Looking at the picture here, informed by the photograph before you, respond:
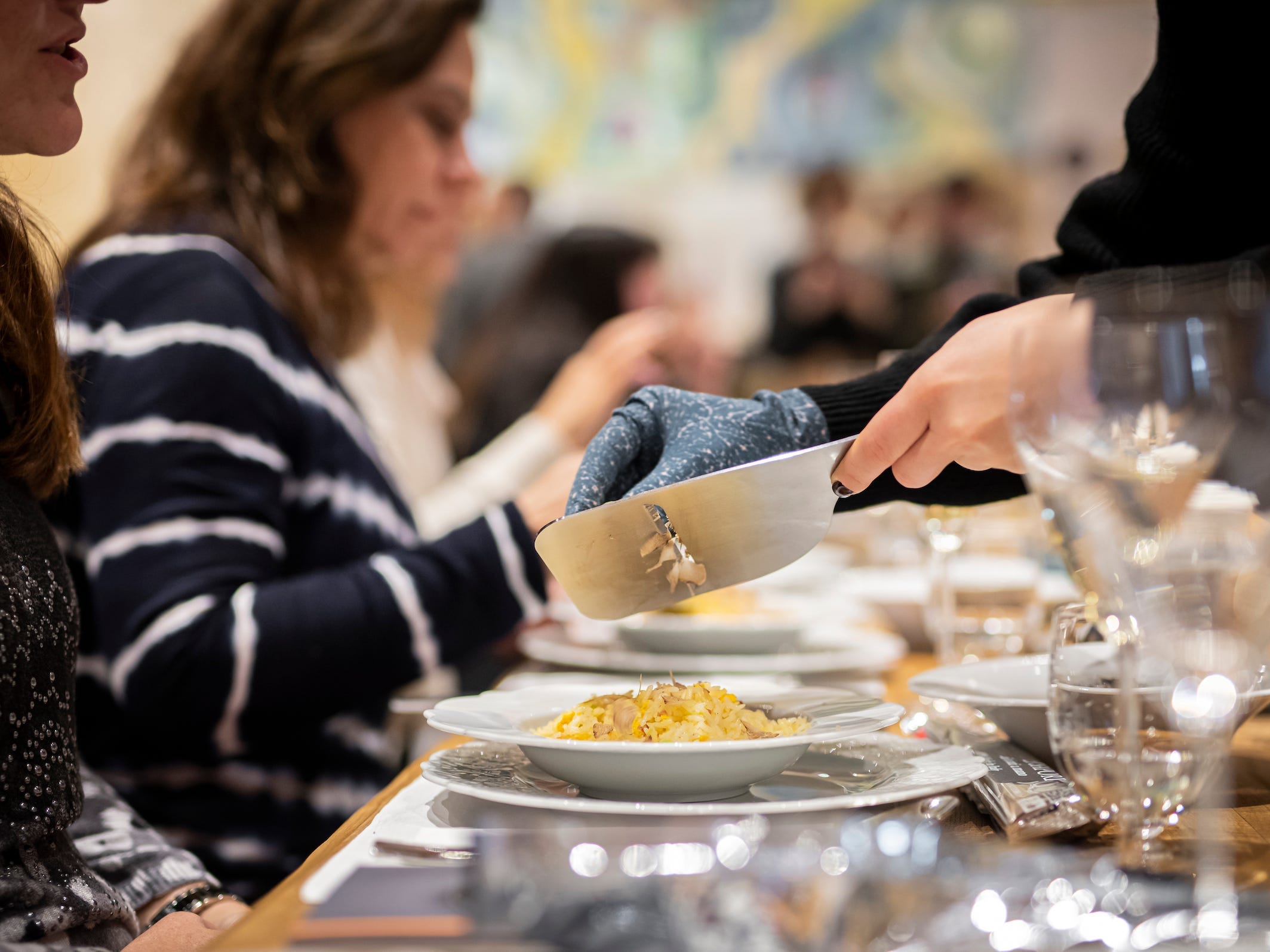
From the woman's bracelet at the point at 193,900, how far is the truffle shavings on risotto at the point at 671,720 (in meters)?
0.35

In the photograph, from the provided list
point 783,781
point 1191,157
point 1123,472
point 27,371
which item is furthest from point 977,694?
point 27,371

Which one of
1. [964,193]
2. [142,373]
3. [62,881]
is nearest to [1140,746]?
[62,881]

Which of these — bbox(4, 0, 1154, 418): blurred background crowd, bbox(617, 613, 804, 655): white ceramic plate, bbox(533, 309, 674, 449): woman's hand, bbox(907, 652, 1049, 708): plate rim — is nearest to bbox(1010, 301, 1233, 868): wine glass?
bbox(907, 652, 1049, 708): plate rim

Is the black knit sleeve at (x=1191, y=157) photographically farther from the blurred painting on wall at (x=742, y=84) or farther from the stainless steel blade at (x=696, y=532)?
the blurred painting on wall at (x=742, y=84)

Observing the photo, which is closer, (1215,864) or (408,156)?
(1215,864)

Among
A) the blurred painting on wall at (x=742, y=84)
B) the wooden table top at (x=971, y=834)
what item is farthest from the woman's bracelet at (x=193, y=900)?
the blurred painting on wall at (x=742, y=84)

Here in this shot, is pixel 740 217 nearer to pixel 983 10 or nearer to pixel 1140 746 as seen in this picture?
pixel 983 10

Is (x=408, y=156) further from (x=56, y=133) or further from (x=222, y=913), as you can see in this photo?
(x=222, y=913)

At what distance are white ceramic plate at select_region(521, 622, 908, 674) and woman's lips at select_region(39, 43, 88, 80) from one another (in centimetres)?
66

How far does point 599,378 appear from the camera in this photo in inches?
83.4

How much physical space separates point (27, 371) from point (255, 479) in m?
0.34

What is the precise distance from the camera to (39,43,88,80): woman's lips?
0.85 meters

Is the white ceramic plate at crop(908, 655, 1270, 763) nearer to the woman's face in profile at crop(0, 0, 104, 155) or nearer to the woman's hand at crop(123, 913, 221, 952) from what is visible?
the woman's hand at crop(123, 913, 221, 952)

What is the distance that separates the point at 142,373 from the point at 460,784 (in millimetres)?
744
